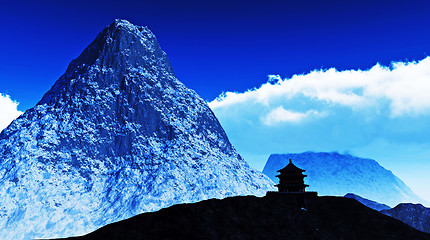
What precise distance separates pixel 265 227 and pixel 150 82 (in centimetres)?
13671

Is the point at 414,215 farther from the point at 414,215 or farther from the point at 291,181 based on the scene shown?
the point at 291,181

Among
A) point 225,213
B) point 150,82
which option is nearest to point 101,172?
point 150,82

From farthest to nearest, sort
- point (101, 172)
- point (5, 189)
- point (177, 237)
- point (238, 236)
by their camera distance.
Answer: point (101, 172) → point (5, 189) → point (238, 236) → point (177, 237)

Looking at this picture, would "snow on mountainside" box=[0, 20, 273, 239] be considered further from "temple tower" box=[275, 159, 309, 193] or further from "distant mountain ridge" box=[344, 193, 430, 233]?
"temple tower" box=[275, 159, 309, 193]

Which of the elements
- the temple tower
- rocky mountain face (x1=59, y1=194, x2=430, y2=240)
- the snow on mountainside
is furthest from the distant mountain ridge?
the snow on mountainside

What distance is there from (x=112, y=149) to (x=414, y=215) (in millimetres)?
110670

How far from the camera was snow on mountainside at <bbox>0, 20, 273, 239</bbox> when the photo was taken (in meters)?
130

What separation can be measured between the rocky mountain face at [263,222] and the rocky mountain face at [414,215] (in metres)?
57.1

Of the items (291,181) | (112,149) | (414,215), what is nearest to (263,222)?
(291,181)

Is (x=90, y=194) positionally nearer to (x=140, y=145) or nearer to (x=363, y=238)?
(x=140, y=145)

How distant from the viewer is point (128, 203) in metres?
132

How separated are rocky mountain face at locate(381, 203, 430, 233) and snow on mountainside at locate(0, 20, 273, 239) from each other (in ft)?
210

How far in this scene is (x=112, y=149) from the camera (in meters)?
152

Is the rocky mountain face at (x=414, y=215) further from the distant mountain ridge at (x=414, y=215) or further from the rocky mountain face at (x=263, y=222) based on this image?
the rocky mountain face at (x=263, y=222)
